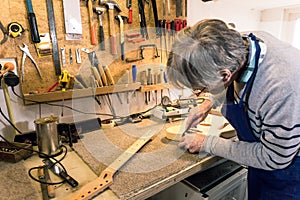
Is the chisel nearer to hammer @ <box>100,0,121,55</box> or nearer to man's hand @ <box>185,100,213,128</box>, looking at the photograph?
hammer @ <box>100,0,121,55</box>

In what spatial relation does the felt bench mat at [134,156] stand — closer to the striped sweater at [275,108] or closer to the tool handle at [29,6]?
the striped sweater at [275,108]

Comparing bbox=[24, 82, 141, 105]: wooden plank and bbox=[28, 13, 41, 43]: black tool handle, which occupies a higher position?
→ bbox=[28, 13, 41, 43]: black tool handle

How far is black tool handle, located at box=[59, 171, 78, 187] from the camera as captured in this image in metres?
0.64

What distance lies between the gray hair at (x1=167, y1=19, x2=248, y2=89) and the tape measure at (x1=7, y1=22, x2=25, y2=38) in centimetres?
74

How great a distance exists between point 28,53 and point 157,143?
0.73 m

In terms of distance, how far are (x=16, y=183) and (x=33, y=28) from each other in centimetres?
66

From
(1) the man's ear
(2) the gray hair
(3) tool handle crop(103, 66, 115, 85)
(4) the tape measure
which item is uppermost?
(4) the tape measure

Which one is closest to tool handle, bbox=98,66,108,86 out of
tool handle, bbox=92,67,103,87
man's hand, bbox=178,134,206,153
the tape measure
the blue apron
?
A: tool handle, bbox=92,67,103,87

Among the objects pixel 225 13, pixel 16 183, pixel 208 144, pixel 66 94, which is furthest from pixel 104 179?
pixel 225 13

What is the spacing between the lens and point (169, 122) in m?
1.20

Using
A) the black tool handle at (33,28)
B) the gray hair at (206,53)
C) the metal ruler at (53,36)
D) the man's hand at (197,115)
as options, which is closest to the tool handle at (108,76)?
the metal ruler at (53,36)

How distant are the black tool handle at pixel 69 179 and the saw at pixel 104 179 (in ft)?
0.13

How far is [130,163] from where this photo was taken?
0.76 m

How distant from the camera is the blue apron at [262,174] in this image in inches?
28.1
